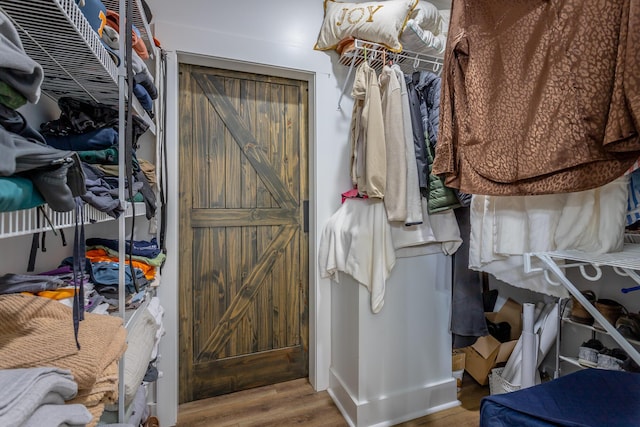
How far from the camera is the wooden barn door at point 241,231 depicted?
1.75 m

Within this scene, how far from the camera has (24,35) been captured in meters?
0.68

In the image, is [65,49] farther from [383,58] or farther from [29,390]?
[383,58]

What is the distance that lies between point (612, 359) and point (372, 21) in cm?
195

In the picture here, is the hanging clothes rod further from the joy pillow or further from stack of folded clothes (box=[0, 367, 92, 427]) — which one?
stack of folded clothes (box=[0, 367, 92, 427])

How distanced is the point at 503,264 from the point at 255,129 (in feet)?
4.98

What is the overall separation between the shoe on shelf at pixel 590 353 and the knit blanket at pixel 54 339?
1893 mm

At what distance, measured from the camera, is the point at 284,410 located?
1672 mm

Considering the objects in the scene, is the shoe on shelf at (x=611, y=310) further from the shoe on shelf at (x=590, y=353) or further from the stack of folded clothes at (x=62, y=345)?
the stack of folded clothes at (x=62, y=345)

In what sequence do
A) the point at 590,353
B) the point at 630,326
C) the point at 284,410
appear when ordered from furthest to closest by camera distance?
the point at 284,410
the point at 590,353
the point at 630,326

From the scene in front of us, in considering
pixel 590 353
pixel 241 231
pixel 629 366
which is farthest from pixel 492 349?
pixel 241 231

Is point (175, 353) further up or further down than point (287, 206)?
further down

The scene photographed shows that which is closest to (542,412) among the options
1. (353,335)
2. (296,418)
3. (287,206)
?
(353,335)

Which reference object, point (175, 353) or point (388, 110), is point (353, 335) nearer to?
point (175, 353)

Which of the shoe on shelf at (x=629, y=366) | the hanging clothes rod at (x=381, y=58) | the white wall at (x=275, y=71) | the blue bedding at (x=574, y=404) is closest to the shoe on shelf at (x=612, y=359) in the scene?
the shoe on shelf at (x=629, y=366)
